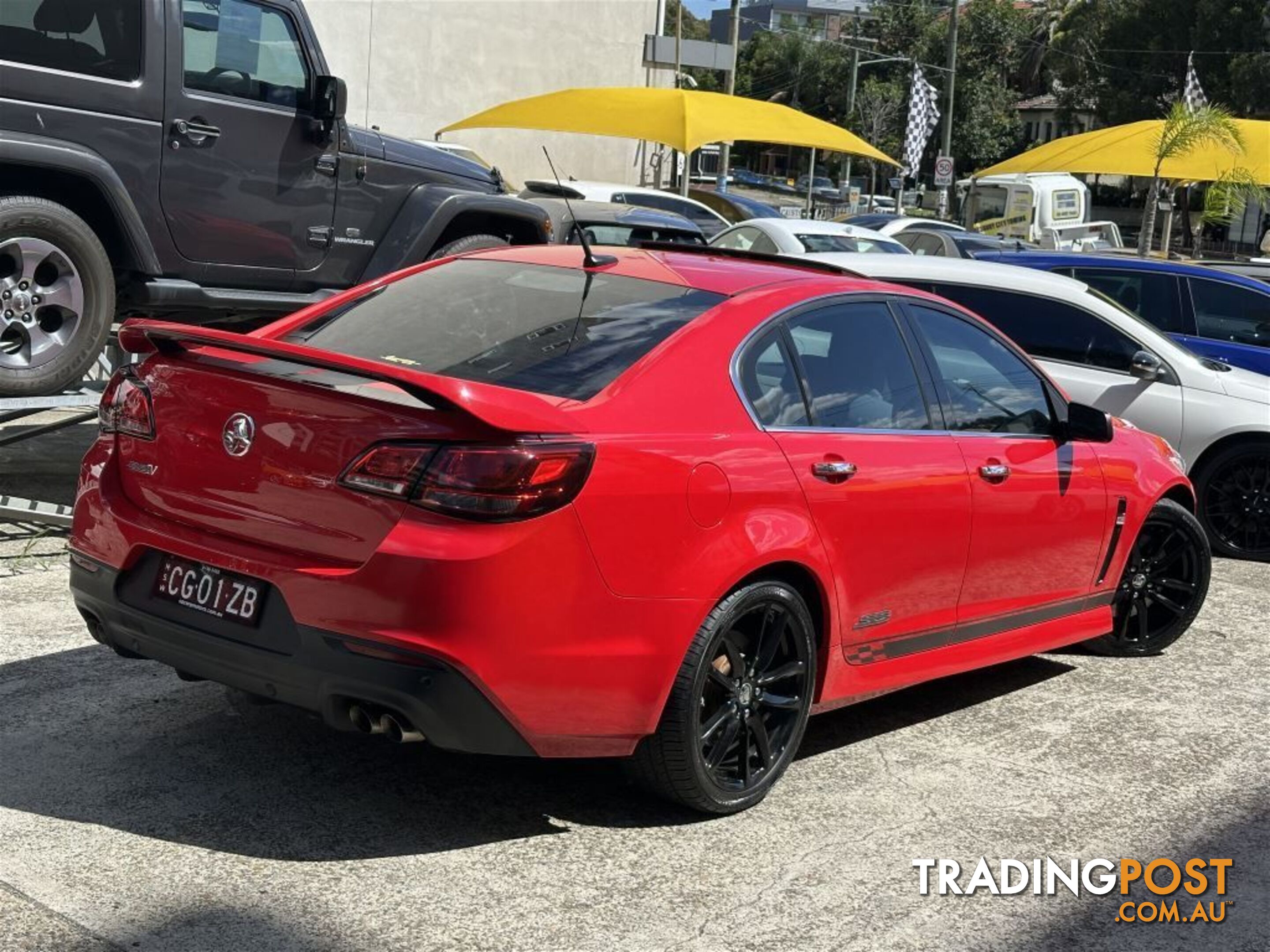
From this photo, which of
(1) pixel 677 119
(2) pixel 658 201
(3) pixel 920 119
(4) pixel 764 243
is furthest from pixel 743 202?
(4) pixel 764 243

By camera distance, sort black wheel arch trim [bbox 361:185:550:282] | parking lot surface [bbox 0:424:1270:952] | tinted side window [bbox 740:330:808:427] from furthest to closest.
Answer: black wheel arch trim [bbox 361:185:550:282]
tinted side window [bbox 740:330:808:427]
parking lot surface [bbox 0:424:1270:952]

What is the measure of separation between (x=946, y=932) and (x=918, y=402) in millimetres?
1893

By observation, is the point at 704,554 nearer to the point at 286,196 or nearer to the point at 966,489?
the point at 966,489

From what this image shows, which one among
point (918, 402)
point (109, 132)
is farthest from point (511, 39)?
point (918, 402)

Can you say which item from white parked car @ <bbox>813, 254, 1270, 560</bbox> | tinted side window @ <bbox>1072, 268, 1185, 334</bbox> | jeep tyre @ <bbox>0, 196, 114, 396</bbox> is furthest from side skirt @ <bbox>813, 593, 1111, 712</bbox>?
tinted side window @ <bbox>1072, 268, 1185, 334</bbox>

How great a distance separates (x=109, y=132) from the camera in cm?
724

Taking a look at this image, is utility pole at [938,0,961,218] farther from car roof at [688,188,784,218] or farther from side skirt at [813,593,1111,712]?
side skirt at [813,593,1111,712]

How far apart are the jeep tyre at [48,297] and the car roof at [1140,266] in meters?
6.76

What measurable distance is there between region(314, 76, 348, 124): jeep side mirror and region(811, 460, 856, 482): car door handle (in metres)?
4.28

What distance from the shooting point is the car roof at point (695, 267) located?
498 centimetres

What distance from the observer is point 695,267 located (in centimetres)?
517

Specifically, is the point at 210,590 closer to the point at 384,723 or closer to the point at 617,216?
the point at 384,723

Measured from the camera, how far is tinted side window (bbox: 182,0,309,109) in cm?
760

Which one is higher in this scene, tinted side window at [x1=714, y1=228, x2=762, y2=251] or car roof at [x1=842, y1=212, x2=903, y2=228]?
car roof at [x1=842, y1=212, x2=903, y2=228]
